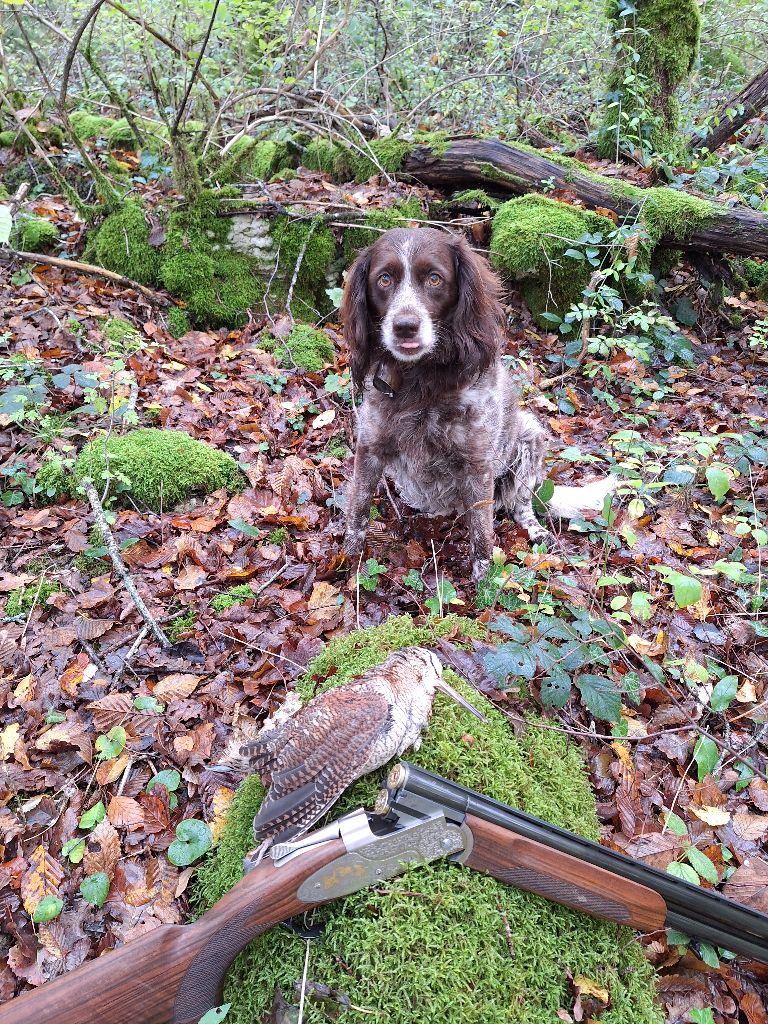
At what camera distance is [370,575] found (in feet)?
12.8

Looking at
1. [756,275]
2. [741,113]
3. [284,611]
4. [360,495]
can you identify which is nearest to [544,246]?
[756,275]

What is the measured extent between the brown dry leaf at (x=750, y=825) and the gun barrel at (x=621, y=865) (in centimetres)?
57

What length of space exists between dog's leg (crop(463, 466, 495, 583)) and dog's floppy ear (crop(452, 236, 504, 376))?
0.67 m

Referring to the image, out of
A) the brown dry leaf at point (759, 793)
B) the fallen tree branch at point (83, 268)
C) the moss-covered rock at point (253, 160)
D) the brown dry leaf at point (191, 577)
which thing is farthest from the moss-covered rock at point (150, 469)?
the moss-covered rock at point (253, 160)

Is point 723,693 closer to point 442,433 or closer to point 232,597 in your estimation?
point 442,433

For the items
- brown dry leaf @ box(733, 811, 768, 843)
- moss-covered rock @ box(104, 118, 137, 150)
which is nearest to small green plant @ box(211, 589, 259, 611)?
brown dry leaf @ box(733, 811, 768, 843)

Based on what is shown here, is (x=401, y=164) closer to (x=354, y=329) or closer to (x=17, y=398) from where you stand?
(x=354, y=329)

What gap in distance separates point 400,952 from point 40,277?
6240mm

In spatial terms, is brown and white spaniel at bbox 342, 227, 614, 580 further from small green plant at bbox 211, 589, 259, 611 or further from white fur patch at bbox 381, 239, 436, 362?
small green plant at bbox 211, 589, 259, 611

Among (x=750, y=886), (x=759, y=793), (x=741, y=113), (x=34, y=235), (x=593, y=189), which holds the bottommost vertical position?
(x=750, y=886)

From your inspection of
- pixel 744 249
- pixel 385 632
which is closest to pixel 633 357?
pixel 744 249

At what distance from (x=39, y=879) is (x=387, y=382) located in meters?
2.93

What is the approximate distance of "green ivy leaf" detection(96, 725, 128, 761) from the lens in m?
2.77

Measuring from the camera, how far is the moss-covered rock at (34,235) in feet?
20.0
